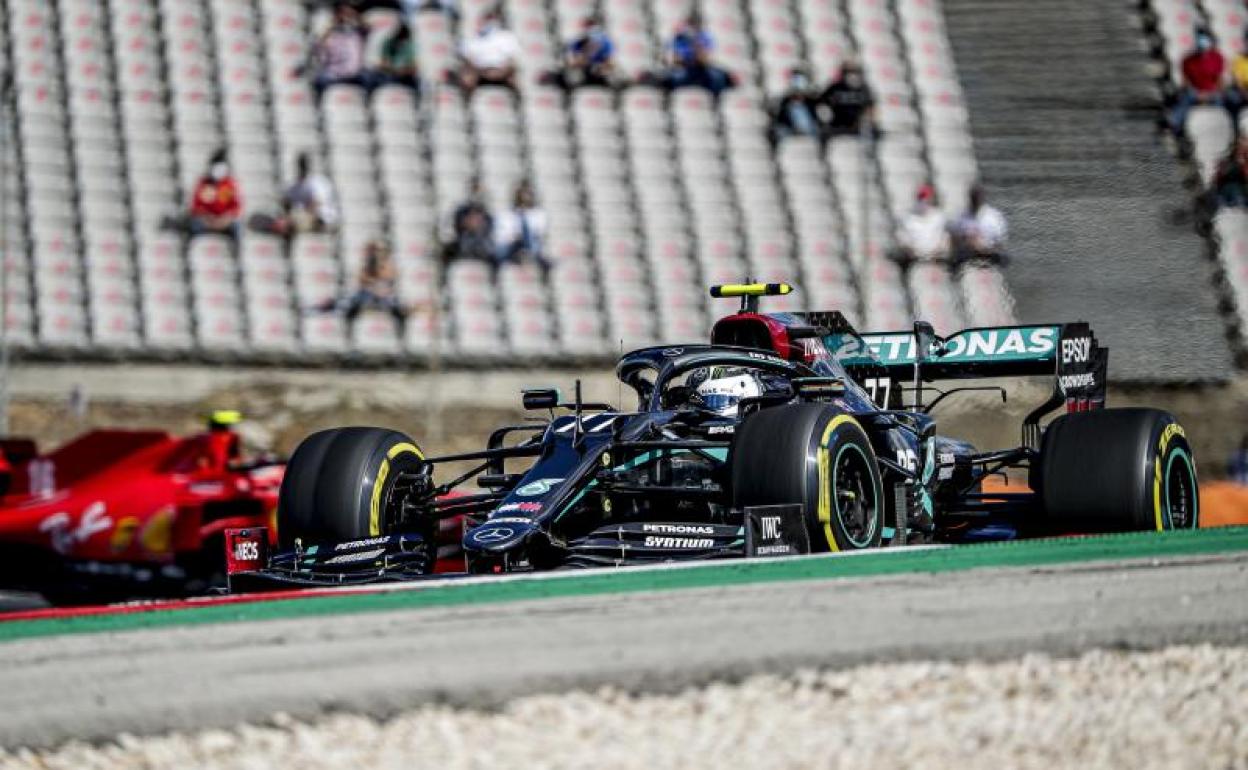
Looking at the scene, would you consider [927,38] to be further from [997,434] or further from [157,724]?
[157,724]

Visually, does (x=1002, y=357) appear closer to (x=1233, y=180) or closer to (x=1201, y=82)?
(x=1233, y=180)

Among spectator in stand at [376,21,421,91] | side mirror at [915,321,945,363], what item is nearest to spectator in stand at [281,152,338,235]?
spectator in stand at [376,21,421,91]

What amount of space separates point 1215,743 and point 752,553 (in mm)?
2372

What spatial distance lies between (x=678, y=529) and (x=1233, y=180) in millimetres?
11996

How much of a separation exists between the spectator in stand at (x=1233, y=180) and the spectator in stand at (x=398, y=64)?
7831mm

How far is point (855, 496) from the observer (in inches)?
289

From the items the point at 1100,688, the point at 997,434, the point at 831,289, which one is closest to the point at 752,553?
the point at 1100,688

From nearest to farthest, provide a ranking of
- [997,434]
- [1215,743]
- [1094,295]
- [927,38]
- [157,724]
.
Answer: [157,724], [1215,743], [997,434], [1094,295], [927,38]

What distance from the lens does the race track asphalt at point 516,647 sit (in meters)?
4.12

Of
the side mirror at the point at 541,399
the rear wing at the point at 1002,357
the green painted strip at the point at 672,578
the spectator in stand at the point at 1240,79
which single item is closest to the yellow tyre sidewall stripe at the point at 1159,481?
the green painted strip at the point at 672,578

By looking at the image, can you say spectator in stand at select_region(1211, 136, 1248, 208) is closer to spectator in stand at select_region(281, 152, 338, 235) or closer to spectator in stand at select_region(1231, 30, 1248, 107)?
spectator in stand at select_region(1231, 30, 1248, 107)

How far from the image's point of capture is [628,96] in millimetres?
18078

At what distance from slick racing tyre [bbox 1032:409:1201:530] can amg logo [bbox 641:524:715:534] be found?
1.70m

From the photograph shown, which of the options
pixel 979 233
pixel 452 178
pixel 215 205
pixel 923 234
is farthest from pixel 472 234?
pixel 979 233
